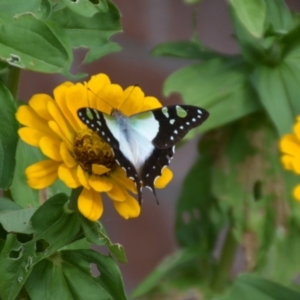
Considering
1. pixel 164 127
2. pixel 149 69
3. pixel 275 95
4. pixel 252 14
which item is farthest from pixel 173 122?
pixel 149 69

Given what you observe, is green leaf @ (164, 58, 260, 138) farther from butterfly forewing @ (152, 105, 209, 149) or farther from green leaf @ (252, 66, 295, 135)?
butterfly forewing @ (152, 105, 209, 149)

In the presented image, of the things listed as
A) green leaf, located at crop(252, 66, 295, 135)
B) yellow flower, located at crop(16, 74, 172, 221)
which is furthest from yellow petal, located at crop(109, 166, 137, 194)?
green leaf, located at crop(252, 66, 295, 135)

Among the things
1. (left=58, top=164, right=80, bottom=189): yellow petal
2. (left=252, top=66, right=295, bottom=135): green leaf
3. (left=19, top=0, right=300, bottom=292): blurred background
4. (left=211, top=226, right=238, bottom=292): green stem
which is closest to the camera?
(left=58, top=164, right=80, bottom=189): yellow petal

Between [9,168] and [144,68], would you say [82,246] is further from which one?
[144,68]

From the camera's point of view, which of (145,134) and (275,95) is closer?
(145,134)

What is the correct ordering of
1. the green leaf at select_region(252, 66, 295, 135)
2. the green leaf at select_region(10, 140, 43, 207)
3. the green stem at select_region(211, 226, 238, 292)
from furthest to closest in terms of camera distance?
the green stem at select_region(211, 226, 238, 292)
the green leaf at select_region(252, 66, 295, 135)
the green leaf at select_region(10, 140, 43, 207)

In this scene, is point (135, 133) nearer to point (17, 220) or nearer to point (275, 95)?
point (17, 220)

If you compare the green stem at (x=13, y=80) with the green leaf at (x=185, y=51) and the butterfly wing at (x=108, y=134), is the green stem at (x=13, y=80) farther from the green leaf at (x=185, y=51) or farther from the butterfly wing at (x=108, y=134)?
the green leaf at (x=185, y=51)
